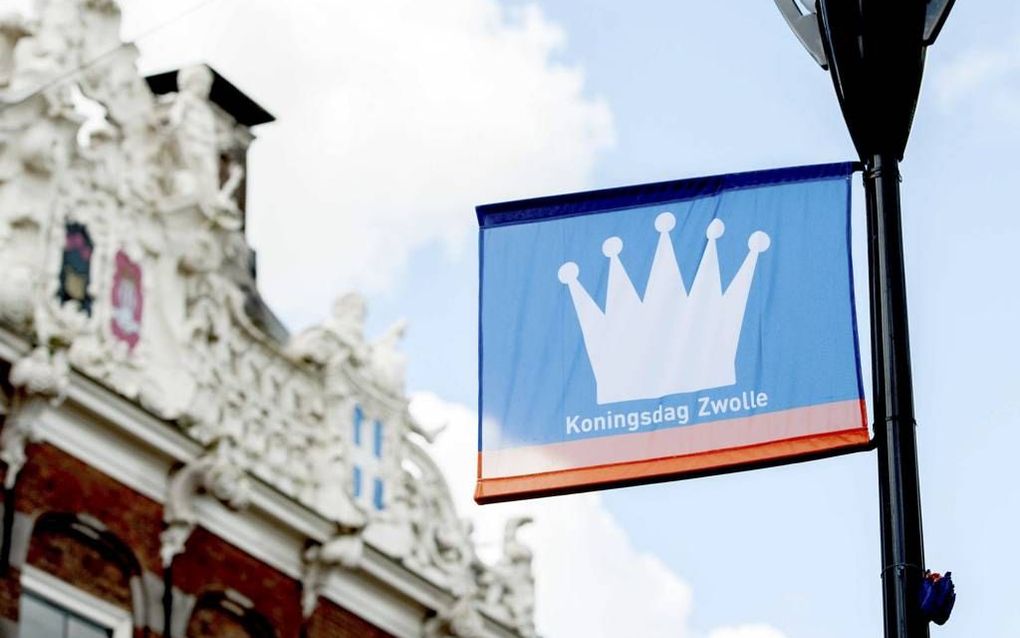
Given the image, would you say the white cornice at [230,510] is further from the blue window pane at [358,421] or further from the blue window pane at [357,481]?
the blue window pane at [358,421]

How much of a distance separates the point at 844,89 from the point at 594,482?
2.35 metres

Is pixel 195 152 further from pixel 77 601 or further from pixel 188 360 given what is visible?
pixel 77 601

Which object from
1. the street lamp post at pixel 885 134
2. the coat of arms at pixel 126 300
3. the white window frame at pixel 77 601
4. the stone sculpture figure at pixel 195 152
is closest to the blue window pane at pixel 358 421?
the stone sculpture figure at pixel 195 152

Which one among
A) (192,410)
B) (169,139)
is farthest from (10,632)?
(169,139)

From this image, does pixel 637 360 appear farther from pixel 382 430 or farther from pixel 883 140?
pixel 382 430

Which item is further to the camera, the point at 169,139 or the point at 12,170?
the point at 169,139

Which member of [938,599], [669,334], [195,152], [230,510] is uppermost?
[195,152]

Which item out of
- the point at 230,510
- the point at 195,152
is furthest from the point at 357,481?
the point at 195,152

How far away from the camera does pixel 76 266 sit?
68.7 feet

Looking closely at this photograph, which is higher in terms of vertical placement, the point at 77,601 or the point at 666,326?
the point at 77,601

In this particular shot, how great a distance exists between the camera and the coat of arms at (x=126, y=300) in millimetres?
21375

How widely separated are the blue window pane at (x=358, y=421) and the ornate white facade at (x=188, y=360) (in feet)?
0.06

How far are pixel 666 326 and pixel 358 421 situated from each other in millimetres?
14192

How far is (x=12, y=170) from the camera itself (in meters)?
20.6
